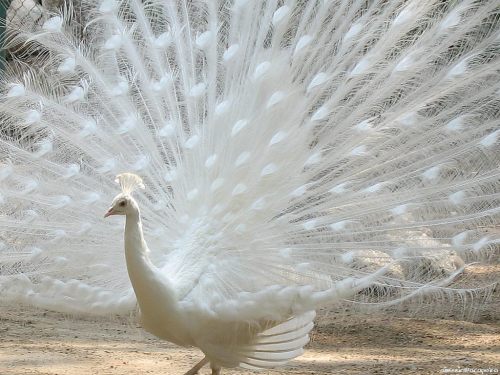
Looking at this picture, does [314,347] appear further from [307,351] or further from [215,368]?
[215,368]

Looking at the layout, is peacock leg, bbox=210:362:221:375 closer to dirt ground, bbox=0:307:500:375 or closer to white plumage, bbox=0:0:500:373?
white plumage, bbox=0:0:500:373

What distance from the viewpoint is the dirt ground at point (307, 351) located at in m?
4.63

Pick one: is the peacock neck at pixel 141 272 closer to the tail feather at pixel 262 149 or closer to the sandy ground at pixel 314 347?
the tail feather at pixel 262 149

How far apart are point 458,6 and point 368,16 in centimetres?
44

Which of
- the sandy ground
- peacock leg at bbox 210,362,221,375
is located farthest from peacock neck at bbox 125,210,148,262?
the sandy ground

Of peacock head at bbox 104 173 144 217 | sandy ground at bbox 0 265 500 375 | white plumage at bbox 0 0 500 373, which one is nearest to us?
peacock head at bbox 104 173 144 217

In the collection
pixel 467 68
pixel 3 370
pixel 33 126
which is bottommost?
pixel 3 370

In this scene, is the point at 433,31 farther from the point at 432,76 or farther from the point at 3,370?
the point at 3,370

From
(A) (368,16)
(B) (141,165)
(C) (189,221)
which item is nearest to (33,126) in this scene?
(B) (141,165)

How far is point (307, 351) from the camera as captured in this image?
17.0ft

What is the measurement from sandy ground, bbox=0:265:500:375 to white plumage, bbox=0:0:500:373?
47cm

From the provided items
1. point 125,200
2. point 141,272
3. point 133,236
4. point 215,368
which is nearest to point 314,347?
point 215,368

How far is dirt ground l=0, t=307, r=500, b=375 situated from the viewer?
4.63 meters

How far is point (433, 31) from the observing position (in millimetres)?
4324
